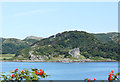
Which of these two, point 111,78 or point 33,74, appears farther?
point 33,74

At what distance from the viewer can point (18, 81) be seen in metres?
8.36

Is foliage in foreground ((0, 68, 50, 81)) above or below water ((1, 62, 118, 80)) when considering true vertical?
above

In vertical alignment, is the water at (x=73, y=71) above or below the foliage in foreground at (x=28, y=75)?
below

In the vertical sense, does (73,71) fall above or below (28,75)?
below

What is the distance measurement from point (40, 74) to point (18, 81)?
0.92m

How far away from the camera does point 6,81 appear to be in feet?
28.0

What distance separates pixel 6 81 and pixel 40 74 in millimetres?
1411

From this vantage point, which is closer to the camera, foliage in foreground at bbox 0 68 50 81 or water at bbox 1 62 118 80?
foliage in foreground at bbox 0 68 50 81

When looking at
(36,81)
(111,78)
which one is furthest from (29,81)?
(111,78)

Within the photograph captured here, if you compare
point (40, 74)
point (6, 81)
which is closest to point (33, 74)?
point (40, 74)

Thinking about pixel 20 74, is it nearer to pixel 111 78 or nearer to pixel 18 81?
pixel 18 81

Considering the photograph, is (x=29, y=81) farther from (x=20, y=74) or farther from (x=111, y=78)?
(x=111, y=78)

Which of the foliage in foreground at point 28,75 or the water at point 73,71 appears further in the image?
the water at point 73,71

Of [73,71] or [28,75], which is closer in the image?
[28,75]
